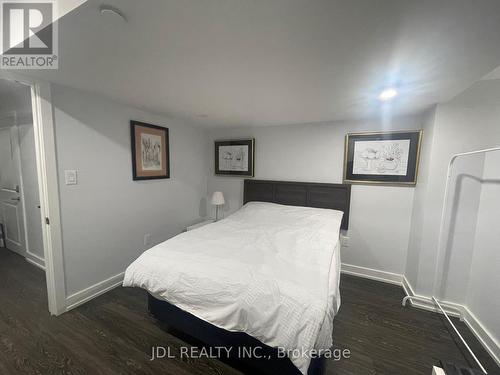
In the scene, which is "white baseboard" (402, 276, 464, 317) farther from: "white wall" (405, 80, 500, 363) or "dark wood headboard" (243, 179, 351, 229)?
"dark wood headboard" (243, 179, 351, 229)

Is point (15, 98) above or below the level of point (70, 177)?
above

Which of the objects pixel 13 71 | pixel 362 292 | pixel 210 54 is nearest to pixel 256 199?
pixel 362 292

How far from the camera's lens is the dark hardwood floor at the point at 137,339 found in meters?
1.46

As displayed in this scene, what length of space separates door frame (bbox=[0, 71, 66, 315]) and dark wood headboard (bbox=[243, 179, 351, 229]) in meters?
2.32

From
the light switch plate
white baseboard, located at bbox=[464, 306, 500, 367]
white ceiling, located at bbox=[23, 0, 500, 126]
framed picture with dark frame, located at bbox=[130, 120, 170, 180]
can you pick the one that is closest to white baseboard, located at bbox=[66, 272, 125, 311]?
the light switch plate

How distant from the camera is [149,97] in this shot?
2084 mm

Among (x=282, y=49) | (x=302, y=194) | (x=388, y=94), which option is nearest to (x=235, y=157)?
(x=302, y=194)

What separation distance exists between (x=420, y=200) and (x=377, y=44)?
1.88 metres

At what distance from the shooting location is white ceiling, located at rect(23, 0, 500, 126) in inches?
35.0

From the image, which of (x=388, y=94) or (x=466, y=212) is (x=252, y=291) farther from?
(x=466, y=212)

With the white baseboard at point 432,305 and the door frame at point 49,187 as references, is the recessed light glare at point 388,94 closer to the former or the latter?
the white baseboard at point 432,305

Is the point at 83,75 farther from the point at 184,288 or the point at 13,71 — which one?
the point at 184,288

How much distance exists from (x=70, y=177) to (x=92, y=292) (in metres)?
1.22

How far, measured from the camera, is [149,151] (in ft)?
8.76
